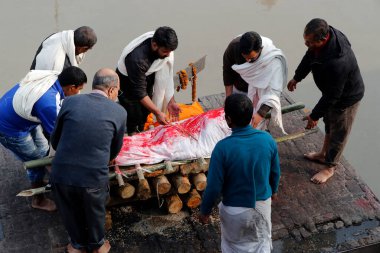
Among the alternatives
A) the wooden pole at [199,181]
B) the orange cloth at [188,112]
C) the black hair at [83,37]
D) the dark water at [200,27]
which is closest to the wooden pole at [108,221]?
the wooden pole at [199,181]

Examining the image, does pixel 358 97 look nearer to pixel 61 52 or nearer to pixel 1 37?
pixel 61 52

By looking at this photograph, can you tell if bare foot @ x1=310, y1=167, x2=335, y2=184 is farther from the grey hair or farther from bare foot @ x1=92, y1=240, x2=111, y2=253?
the grey hair

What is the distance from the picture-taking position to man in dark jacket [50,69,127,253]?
291 centimetres

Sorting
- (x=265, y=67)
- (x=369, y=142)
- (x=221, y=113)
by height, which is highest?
(x=265, y=67)

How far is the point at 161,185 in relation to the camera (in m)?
3.72

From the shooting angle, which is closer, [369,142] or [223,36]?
[369,142]

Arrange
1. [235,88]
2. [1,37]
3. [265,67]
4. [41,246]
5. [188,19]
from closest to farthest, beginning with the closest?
[41,246] → [265,67] → [235,88] → [1,37] → [188,19]

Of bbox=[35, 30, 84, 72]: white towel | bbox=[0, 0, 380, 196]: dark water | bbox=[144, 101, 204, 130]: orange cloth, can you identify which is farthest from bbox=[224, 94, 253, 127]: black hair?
bbox=[0, 0, 380, 196]: dark water

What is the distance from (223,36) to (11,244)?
16.6 feet

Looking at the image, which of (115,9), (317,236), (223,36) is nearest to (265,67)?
→ (317,236)

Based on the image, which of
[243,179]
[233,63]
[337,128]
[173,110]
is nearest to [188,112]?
[173,110]

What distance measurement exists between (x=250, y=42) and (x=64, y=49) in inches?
61.7

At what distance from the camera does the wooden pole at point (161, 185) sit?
12.2 ft

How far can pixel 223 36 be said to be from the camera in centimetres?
762
